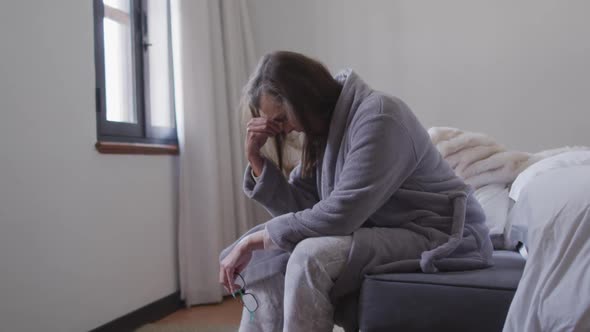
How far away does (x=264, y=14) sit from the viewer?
9.37ft

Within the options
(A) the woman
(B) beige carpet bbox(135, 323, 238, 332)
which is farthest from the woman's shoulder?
(B) beige carpet bbox(135, 323, 238, 332)

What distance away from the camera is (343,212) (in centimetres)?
108

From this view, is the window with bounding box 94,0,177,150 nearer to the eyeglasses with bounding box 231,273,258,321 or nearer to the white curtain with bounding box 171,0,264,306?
the white curtain with bounding box 171,0,264,306

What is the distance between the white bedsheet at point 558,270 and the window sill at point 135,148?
1.50 meters

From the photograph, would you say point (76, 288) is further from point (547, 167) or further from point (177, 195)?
point (547, 167)

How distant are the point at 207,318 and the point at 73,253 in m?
0.67

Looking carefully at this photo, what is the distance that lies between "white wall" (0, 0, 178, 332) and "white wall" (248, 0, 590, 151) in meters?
1.23

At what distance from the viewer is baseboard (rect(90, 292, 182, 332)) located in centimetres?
196

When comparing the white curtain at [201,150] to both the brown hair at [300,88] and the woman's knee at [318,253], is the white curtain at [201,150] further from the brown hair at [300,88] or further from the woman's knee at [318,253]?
the woman's knee at [318,253]

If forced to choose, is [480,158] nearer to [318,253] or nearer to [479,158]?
[479,158]

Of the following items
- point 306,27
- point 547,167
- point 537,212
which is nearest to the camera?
point 537,212

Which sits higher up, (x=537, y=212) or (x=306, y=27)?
(x=306, y=27)

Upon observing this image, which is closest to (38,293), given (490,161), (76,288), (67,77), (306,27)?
(76,288)

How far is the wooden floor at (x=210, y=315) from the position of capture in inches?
84.5
